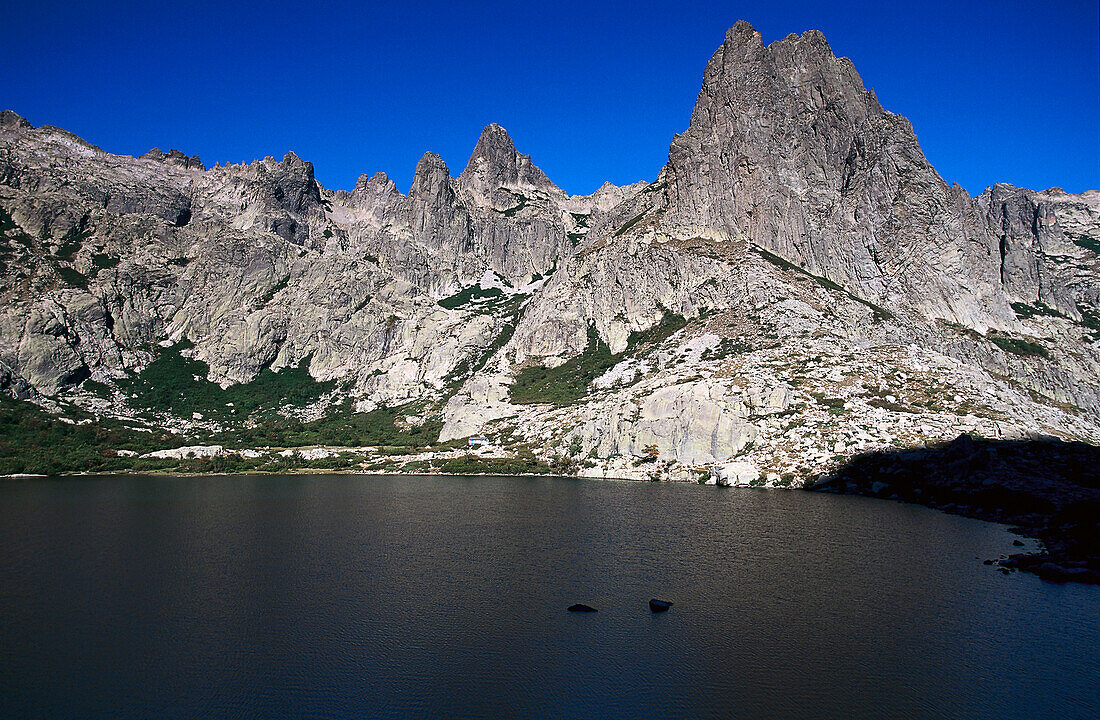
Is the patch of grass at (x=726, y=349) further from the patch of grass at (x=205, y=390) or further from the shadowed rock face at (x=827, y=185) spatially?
the patch of grass at (x=205, y=390)

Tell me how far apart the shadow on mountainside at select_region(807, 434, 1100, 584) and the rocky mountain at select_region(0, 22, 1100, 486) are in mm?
5339

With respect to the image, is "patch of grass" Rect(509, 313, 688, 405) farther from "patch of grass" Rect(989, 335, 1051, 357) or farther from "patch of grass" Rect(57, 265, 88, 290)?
"patch of grass" Rect(57, 265, 88, 290)

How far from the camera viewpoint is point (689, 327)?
136m

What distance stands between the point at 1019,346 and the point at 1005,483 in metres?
79.5

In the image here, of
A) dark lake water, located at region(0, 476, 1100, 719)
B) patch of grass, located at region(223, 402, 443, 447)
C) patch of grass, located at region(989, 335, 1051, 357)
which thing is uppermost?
patch of grass, located at region(989, 335, 1051, 357)

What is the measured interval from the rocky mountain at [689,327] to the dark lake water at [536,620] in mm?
37363

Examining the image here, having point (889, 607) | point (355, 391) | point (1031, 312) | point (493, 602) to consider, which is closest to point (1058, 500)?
point (889, 607)

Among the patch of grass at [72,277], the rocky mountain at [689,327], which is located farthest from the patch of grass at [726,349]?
the patch of grass at [72,277]

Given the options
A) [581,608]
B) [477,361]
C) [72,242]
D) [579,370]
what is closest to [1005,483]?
[581,608]

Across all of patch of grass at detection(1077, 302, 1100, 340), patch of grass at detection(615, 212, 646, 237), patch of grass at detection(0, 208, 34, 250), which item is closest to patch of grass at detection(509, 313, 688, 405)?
patch of grass at detection(615, 212, 646, 237)

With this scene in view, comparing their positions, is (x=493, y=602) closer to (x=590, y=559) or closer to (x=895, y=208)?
(x=590, y=559)

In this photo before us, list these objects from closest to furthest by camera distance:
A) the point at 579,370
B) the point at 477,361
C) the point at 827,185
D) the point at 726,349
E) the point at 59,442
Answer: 1. the point at 726,349
2. the point at 59,442
3. the point at 579,370
4. the point at 827,185
5. the point at 477,361

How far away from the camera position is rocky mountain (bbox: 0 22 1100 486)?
102 m

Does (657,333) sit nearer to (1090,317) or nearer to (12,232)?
(1090,317)
